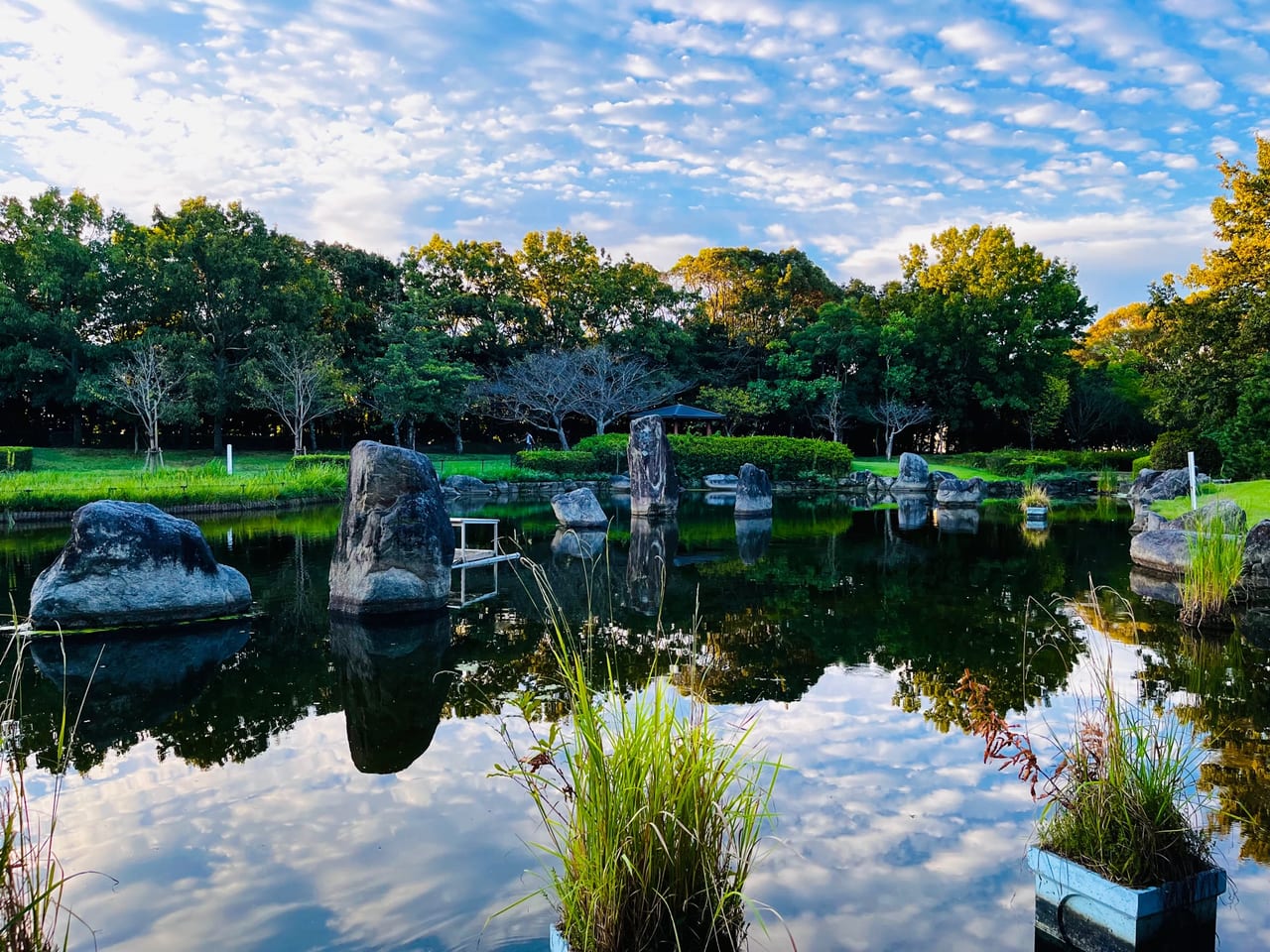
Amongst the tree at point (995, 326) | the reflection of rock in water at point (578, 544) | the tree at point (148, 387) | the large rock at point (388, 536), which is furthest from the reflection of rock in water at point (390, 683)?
the tree at point (995, 326)

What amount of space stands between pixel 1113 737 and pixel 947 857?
98cm

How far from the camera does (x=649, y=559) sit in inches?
Answer: 469

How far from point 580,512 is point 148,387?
1707 centimetres

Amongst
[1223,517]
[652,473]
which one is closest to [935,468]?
[652,473]

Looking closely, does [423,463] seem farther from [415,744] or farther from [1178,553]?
[1178,553]

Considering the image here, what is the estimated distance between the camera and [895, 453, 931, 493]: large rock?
79.5ft

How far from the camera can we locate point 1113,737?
2.94 m

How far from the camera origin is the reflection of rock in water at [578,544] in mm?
12386

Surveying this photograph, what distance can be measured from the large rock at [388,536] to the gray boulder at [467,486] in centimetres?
1452

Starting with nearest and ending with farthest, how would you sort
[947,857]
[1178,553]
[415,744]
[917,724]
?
[947,857], [415,744], [917,724], [1178,553]

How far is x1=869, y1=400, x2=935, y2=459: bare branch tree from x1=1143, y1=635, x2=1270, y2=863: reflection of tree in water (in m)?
27.5

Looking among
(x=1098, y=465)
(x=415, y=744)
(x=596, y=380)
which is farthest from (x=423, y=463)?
(x=1098, y=465)

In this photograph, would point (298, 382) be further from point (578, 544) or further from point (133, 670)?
point (133, 670)

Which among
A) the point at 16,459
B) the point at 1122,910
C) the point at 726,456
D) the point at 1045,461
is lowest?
the point at 1122,910
